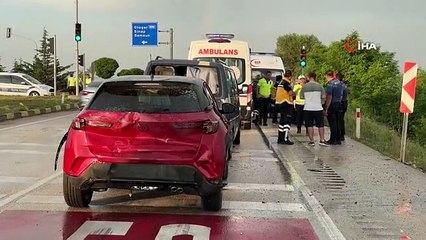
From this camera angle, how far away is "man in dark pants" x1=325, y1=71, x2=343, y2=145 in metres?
13.2

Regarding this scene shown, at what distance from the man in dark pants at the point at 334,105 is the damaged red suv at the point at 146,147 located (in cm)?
746

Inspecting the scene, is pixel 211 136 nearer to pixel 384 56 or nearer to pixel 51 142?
pixel 51 142

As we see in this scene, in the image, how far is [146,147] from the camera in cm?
597

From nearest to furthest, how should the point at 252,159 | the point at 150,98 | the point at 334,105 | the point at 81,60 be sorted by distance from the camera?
the point at 150,98 < the point at 252,159 < the point at 334,105 < the point at 81,60

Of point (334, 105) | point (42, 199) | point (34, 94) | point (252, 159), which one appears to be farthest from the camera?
point (34, 94)

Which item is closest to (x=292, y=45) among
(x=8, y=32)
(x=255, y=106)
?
(x=8, y=32)

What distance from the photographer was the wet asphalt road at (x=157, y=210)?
5.79 metres

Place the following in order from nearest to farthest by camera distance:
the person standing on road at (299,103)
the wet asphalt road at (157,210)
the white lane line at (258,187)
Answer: the wet asphalt road at (157,210) < the white lane line at (258,187) < the person standing on road at (299,103)

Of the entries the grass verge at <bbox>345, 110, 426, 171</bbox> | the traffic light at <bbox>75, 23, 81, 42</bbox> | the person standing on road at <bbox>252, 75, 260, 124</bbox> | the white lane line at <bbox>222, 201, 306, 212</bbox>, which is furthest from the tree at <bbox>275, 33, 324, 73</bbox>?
the white lane line at <bbox>222, 201, 306, 212</bbox>

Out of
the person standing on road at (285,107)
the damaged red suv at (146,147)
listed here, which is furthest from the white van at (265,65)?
the damaged red suv at (146,147)

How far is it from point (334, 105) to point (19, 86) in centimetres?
2778

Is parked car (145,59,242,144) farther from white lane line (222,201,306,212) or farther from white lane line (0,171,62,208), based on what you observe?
white lane line (222,201,306,212)

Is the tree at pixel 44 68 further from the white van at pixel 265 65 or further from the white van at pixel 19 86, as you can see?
the white van at pixel 265 65

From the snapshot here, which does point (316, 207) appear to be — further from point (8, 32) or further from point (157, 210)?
point (8, 32)
